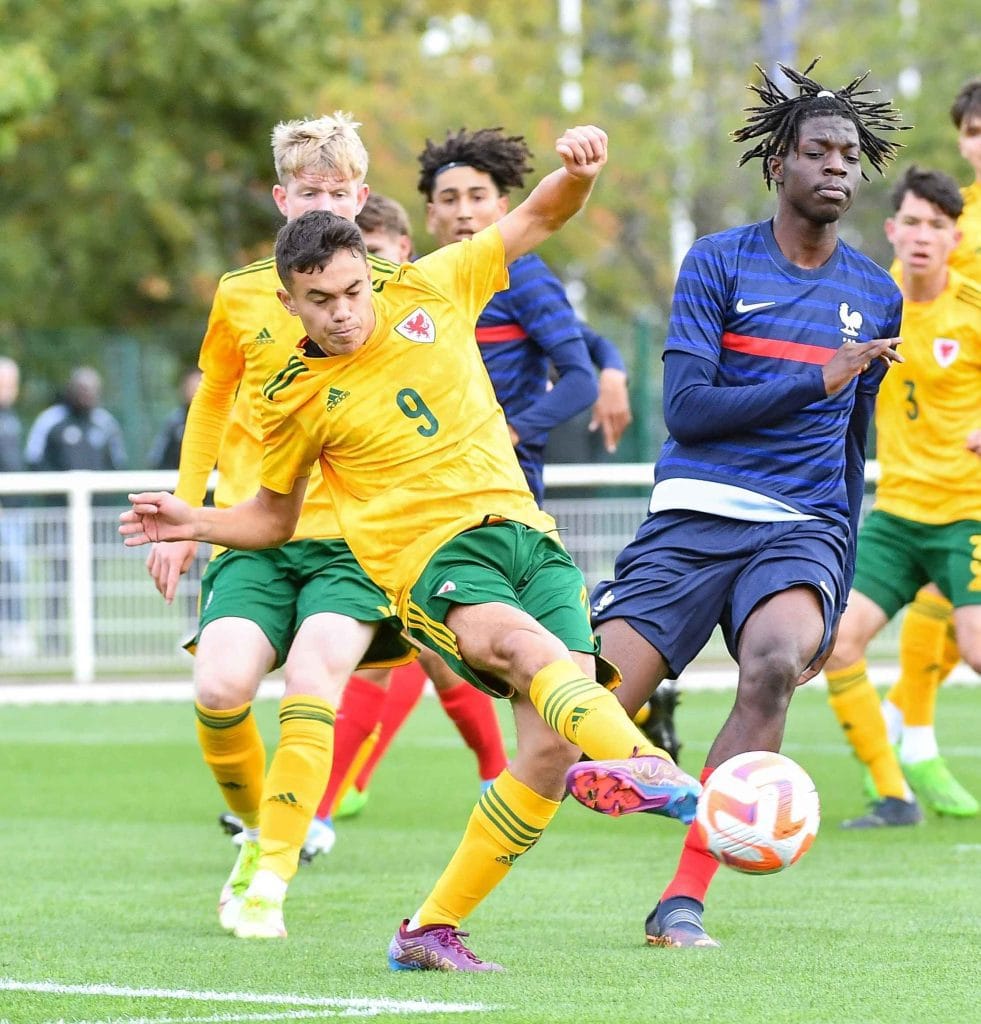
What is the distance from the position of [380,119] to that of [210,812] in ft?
58.6

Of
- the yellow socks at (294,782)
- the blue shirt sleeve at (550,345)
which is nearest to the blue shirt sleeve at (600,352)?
the blue shirt sleeve at (550,345)

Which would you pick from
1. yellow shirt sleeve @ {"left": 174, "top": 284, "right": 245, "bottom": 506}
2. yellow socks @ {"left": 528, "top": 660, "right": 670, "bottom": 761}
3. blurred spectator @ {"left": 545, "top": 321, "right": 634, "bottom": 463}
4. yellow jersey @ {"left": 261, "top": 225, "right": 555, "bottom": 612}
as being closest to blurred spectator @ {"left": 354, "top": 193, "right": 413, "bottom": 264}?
blurred spectator @ {"left": 545, "top": 321, "right": 634, "bottom": 463}

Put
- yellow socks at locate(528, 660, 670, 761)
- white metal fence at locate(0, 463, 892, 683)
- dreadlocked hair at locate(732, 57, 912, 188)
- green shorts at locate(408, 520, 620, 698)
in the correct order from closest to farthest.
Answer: yellow socks at locate(528, 660, 670, 761) → green shorts at locate(408, 520, 620, 698) → dreadlocked hair at locate(732, 57, 912, 188) → white metal fence at locate(0, 463, 892, 683)

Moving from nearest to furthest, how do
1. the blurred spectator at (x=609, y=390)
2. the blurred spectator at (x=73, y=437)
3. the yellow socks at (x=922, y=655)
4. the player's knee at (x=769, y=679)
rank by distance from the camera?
1. the player's knee at (x=769, y=679)
2. the blurred spectator at (x=609, y=390)
3. the yellow socks at (x=922, y=655)
4. the blurred spectator at (x=73, y=437)

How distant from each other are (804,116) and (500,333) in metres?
2.36

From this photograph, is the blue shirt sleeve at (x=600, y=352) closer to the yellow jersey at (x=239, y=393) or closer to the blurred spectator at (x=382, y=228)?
the blurred spectator at (x=382, y=228)

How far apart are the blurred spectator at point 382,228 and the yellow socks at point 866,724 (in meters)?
2.50

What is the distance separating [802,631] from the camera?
5480 mm

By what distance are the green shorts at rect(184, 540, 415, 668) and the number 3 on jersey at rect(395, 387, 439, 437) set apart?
44.0 inches

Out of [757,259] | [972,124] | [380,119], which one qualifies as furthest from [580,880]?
[380,119]

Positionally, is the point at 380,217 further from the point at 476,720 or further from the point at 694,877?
the point at 694,877

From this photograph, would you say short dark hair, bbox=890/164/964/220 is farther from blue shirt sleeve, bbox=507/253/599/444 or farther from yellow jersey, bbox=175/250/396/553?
yellow jersey, bbox=175/250/396/553

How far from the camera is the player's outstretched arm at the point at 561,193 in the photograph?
5332 millimetres

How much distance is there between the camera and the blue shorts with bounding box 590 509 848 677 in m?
5.68
